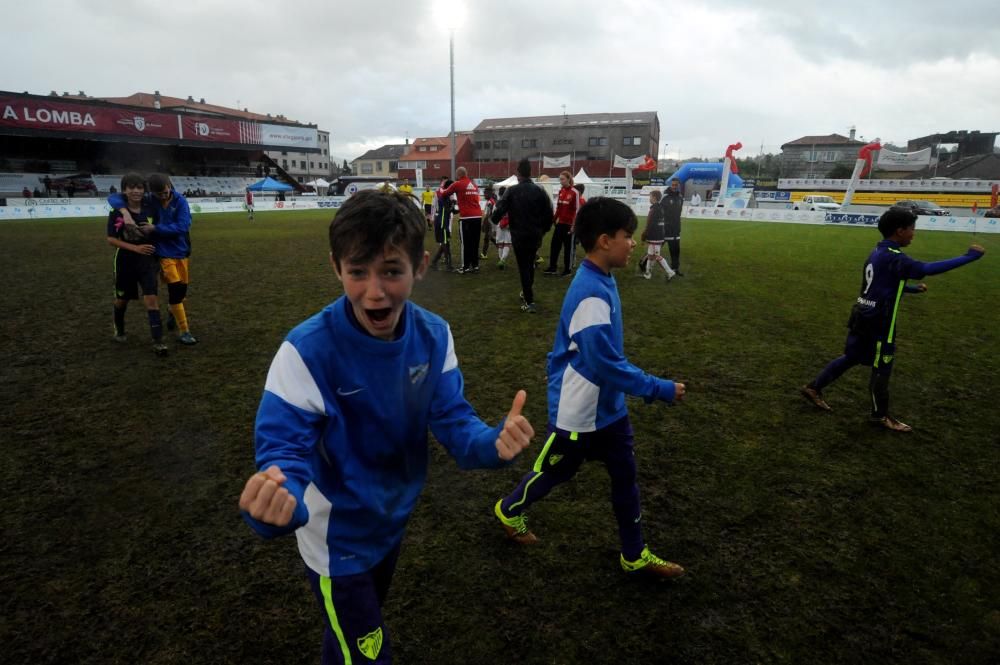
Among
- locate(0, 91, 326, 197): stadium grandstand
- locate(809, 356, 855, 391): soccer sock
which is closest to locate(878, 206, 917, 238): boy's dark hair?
locate(809, 356, 855, 391): soccer sock

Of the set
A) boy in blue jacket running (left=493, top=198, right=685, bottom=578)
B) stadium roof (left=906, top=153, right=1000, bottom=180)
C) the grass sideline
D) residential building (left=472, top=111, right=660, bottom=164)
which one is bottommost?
the grass sideline

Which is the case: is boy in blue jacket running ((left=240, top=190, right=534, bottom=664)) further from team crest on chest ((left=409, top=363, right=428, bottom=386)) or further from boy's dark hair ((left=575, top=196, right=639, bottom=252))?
boy's dark hair ((left=575, top=196, right=639, bottom=252))

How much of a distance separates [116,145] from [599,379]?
186 feet

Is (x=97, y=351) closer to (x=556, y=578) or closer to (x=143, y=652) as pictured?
(x=143, y=652)

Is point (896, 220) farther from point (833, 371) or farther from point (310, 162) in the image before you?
point (310, 162)

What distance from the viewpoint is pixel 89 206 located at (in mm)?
28812

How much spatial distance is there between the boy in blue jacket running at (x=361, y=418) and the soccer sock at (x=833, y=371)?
15.1 feet

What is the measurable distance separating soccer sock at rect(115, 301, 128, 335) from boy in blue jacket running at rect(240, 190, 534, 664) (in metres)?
6.70

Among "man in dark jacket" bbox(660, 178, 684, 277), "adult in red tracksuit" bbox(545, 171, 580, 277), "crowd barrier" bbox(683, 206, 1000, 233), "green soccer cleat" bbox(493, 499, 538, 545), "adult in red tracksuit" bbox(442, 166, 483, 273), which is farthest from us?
"crowd barrier" bbox(683, 206, 1000, 233)

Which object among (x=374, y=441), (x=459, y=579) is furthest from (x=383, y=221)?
(x=459, y=579)

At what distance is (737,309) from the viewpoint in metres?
9.28

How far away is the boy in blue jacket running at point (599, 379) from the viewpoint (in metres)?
2.74

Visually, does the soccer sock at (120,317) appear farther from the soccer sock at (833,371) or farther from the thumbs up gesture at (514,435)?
the soccer sock at (833,371)

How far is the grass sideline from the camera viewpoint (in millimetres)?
2615
